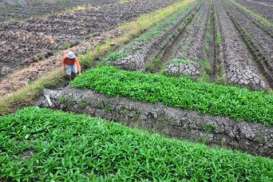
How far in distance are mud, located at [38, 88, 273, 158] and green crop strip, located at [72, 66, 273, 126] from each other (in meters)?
0.29

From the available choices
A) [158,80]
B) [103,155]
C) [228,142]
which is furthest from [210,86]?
[103,155]

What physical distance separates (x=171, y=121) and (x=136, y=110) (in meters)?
1.35

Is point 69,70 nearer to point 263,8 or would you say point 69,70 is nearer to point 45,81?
point 45,81

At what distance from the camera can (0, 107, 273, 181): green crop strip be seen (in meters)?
7.45

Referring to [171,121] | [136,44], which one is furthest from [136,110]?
[136,44]

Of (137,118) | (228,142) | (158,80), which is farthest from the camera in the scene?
(158,80)

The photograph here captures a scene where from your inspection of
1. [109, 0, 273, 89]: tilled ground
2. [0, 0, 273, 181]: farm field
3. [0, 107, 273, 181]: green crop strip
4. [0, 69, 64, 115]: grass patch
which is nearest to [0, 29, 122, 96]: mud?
[0, 0, 273, 181]: farm field

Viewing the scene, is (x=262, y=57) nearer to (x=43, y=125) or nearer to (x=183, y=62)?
(x=183, y=62)

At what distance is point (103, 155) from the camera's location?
796 centimetres

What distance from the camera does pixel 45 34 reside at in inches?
869

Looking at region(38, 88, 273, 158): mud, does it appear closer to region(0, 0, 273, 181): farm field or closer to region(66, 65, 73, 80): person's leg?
region(0, 0, 273, 181): farm field

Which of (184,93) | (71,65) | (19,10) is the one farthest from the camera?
(19,10)

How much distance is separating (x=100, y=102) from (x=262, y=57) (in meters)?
11.2

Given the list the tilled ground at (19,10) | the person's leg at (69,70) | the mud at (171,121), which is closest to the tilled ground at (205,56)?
the person's leg at (69,70)
